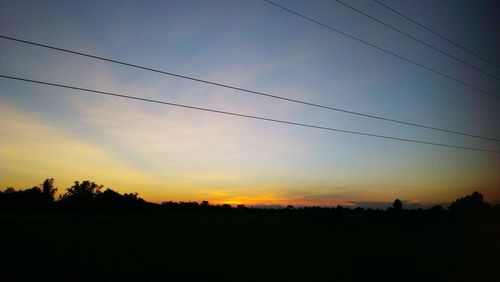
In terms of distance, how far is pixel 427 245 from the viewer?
43406 mm

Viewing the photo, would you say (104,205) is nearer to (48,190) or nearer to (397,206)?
(48,190)

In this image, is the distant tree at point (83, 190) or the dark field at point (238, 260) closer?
the dark field at point (238, 260)

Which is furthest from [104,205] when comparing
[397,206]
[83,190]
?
[397,206]

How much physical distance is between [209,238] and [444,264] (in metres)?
24.3

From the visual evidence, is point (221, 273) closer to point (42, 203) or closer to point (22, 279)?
point (22, 279)

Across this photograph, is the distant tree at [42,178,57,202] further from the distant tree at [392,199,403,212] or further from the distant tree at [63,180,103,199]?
the distant tree at [392,199,403,212]

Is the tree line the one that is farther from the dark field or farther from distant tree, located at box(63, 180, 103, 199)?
the dark field

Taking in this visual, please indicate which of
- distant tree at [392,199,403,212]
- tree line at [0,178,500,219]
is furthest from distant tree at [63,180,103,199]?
distant tree at [392,199,403,212]

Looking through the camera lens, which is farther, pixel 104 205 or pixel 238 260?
pixel 104 205

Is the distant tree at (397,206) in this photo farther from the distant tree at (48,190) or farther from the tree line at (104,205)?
the distant tree at (48,190)

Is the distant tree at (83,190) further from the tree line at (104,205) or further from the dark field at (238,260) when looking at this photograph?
the dark field at (238,260)

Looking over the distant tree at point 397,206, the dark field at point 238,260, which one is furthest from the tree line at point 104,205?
the dark field at point 238,260

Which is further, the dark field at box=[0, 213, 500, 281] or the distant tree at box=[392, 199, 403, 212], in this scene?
the distant tree at box=[392, 199, 403, 212]

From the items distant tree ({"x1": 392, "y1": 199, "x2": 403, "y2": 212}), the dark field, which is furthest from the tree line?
the dark field
